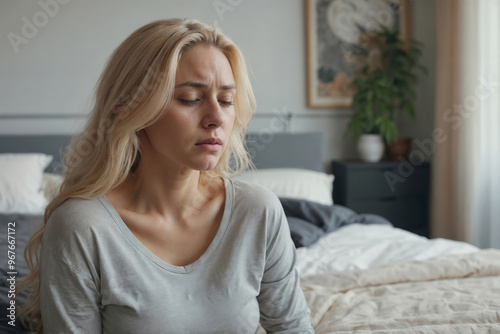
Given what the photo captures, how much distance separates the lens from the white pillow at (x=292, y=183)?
2.96 metres

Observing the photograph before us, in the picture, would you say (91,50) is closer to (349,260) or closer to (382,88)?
(382,88)

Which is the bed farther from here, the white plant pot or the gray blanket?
the white plant pot

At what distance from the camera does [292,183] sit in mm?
3020

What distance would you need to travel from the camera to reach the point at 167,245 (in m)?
1.00

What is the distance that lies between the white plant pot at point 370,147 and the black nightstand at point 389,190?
0.09m

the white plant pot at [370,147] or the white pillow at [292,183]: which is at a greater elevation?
the white plant pot at [370,147]

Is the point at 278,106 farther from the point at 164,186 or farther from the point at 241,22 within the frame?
the point at 164,186

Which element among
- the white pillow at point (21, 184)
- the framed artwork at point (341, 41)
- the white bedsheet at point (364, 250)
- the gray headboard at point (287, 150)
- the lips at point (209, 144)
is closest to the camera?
the lips at point (209, 144)

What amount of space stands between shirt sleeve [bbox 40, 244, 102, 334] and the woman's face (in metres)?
0.29

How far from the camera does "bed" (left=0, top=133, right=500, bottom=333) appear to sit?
3.92ft

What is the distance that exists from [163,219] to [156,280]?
5.8 inches

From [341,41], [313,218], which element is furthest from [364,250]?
[341,41]

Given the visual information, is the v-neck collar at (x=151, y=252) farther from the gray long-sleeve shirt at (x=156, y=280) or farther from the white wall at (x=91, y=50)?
the white wall at (x=91, y=50)

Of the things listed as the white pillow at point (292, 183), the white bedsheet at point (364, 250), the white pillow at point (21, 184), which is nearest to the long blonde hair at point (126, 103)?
the white bedsheet at point (364, 250)
